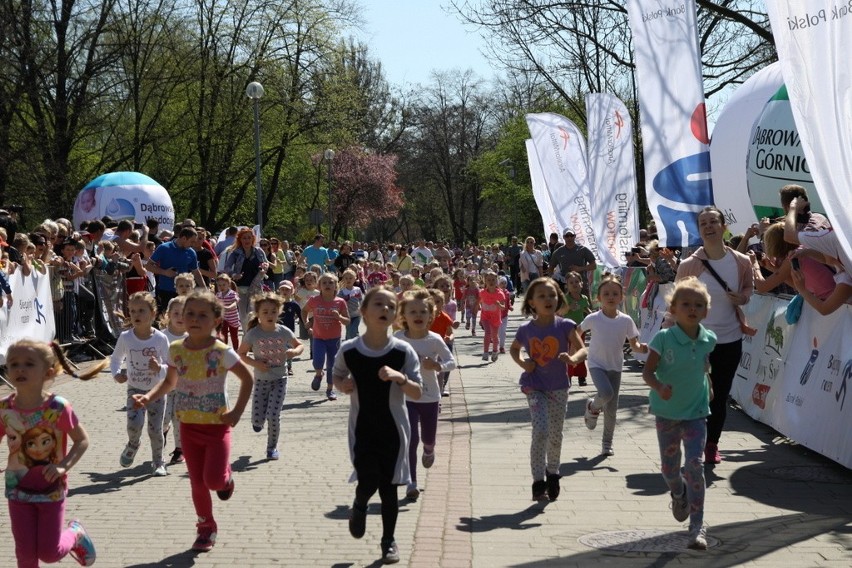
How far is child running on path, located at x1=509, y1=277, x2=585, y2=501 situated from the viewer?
301 inches

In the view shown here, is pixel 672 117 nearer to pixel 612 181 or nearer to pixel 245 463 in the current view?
pixel 612 181

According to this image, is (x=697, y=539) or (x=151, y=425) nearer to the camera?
(x=697, y=539)

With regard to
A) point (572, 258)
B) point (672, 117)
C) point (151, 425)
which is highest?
point (672, 117)

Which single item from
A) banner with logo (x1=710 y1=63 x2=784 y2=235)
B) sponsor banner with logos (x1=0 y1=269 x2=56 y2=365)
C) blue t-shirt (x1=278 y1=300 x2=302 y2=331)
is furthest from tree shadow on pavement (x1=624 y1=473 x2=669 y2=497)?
blue t-shirt (x1=278 y1=300 x2=302 y2=331)

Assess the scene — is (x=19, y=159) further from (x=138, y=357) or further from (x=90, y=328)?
(x=138, y=357)

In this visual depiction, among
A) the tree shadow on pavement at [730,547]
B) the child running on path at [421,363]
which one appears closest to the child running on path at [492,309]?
the child running on path at [421,363]

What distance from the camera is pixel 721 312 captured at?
8.83 meters

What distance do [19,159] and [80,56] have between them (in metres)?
5.38

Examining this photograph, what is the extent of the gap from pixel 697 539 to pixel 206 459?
2.66 m

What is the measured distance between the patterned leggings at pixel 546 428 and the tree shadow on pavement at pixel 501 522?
34 cm

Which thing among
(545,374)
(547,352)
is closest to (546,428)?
(545,374)

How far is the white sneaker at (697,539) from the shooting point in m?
6.29

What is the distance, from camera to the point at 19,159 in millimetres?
30688

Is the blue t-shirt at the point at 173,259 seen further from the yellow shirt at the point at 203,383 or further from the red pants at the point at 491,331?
the yellow shirt at the point at 203,383
